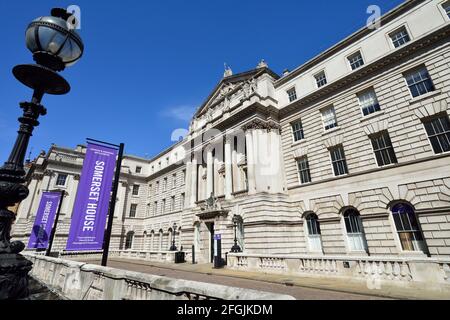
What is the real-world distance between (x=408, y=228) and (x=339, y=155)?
22.2 ft

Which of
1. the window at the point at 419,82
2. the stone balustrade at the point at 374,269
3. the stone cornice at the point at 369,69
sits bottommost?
Result: the stone balustrade at the point at 374,269

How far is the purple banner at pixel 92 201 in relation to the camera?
777 cm

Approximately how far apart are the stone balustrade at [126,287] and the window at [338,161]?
690 inches

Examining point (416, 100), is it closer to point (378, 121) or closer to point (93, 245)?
point (378, 121)

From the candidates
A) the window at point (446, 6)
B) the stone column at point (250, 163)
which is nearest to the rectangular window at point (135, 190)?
the stone column at point (250, 163)

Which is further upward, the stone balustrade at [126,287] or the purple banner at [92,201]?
the purple banner at [92,201]

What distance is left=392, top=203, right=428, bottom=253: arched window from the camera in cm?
1395

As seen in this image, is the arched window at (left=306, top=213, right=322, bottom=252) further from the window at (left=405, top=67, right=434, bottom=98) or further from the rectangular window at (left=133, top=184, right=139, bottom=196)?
the rectangular window at (left=133, top=184, right=139, bottom=196)

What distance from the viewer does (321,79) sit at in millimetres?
21953

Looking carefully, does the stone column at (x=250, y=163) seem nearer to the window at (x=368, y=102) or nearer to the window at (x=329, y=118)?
the window at (x=329, y=118)

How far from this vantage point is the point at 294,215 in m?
20.2
